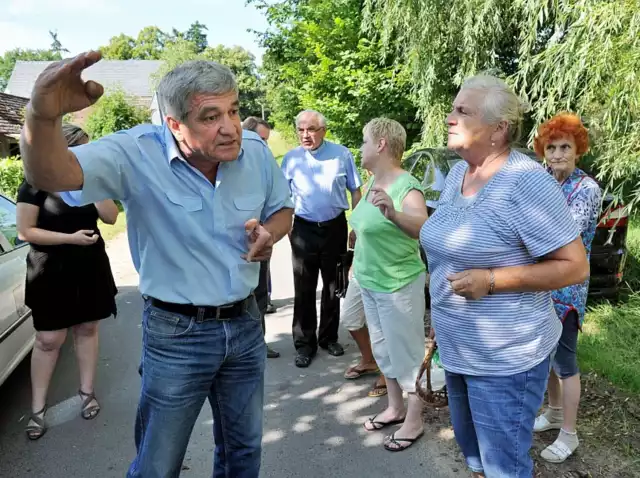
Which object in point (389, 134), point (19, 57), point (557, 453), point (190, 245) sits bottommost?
point (557, 453)

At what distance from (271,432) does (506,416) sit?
177 centimetres

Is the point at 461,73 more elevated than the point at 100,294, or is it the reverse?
the point at 461,73

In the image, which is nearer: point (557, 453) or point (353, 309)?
point (557, 453)

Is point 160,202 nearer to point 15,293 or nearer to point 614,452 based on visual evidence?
point 15,293

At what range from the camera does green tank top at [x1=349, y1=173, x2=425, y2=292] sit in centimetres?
292

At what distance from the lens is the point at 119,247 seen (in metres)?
9.38

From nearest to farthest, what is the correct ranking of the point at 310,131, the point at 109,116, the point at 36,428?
the point at 36,428, the point at 310,131, the point at 109,116

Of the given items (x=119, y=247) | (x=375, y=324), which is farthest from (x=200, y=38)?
(x=375, y=324)

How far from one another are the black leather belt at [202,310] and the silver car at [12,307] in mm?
1975

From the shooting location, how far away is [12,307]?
11.3 ft

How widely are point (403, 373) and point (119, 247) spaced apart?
7.68 meters

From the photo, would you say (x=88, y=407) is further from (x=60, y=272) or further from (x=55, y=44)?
(x=55, y=44)

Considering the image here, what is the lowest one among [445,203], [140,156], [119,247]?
[119,247]

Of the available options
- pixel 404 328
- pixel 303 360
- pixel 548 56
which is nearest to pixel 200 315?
pixel 404 328
